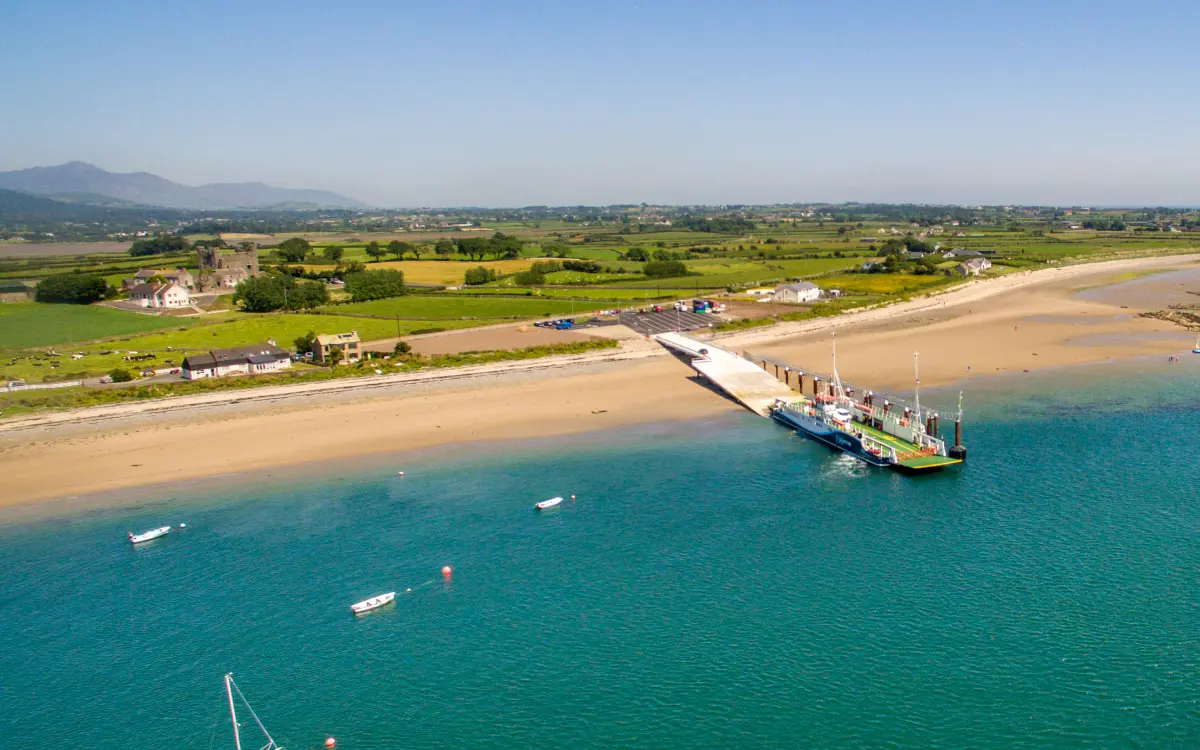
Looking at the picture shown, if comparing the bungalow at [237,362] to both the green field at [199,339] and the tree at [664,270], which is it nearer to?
the green field at [199,339]

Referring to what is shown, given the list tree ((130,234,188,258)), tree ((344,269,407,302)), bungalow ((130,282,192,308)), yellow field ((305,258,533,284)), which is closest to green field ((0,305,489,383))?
bungalow ((130,282,192,308))

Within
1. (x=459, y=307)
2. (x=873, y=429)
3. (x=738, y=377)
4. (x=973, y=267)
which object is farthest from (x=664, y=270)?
(x=873, y=429)

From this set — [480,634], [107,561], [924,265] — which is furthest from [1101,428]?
[924,265]

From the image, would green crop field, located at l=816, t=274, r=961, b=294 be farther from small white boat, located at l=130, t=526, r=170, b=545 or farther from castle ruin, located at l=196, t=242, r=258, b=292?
small white boat, located at l=130, t=526, r=170, b=545

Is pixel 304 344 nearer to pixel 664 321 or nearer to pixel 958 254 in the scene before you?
pixel 664 321

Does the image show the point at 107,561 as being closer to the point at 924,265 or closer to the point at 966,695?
the point at 966,695

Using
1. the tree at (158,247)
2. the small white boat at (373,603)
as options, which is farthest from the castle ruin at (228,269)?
the small white boat at (373,603)
